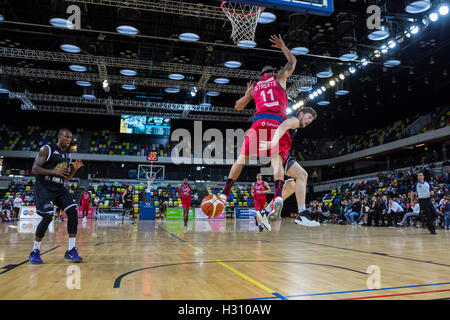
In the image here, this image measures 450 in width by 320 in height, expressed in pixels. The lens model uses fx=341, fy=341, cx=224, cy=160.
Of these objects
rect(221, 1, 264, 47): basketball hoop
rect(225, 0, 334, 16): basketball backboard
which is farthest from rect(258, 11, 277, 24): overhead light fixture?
rect(225, 0, 334, 16): basketball backboard

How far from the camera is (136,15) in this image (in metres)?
13.7

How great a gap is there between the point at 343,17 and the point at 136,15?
26.9ft

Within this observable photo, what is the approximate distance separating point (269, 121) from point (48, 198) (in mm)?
3210

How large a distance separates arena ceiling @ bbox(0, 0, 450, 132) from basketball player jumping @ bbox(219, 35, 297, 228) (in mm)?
8325

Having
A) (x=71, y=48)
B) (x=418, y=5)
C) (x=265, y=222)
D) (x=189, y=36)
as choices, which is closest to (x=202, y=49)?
(x=189, y=36)

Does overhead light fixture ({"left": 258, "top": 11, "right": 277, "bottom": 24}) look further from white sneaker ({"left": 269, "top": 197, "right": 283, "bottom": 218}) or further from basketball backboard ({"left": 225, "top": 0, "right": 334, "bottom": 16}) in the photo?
white sneaker ({"left": 269, "top": 197, "right": 283, "bottom": 218})

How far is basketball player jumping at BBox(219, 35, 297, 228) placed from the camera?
12.4ft

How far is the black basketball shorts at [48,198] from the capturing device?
4.64 meters

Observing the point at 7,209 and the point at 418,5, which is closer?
the point at 418,5

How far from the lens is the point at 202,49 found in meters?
15.1

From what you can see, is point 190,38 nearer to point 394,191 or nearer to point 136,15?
point 136,15

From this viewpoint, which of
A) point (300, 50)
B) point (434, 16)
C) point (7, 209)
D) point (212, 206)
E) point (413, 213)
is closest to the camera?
point (212, 206)

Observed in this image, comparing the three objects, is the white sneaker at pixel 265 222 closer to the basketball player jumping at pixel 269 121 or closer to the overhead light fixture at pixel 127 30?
the basketball player jumping at pixel 269 121

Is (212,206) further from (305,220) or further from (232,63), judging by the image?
(232,63)
